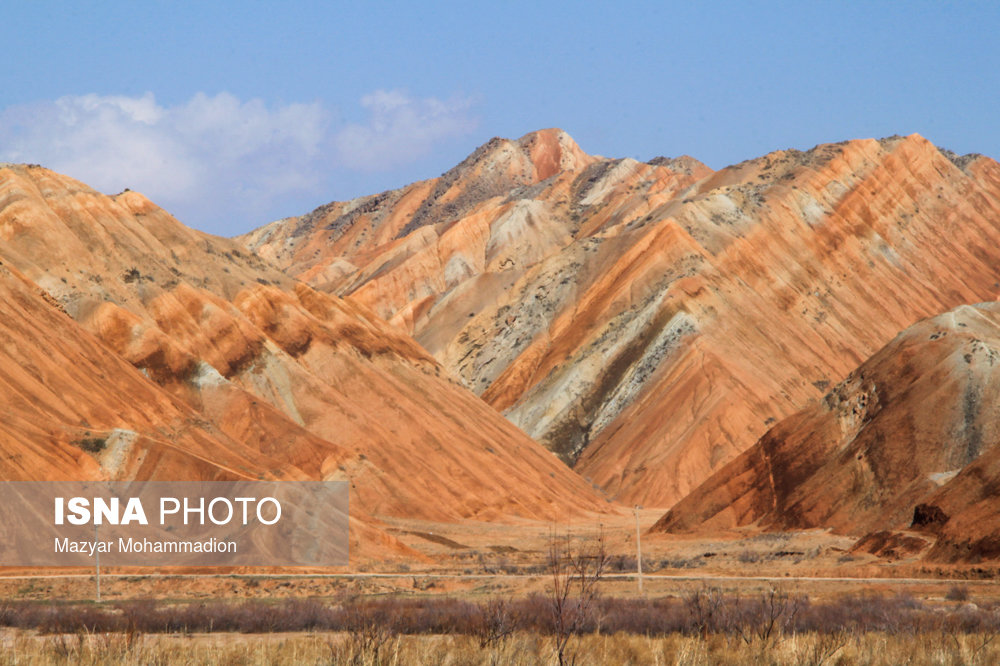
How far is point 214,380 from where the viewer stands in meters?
68.8

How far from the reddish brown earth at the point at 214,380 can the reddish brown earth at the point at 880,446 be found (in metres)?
14.7

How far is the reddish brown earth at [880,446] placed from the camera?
55.2m

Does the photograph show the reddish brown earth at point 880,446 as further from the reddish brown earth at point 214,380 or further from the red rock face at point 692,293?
the red rock face at point 692,293

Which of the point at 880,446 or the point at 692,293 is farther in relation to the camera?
the point at 692,293

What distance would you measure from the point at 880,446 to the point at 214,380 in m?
37.4

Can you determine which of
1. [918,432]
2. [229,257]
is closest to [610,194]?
[229,257]

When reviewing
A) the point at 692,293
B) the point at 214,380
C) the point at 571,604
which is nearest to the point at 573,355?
the point at 692,293

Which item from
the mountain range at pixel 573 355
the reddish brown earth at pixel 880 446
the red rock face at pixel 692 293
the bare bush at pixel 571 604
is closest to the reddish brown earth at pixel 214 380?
the mountain range at pixel 573 355

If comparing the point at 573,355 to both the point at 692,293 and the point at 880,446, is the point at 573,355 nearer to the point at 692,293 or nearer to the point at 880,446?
the point at 692,293

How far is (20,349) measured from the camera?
5588cm

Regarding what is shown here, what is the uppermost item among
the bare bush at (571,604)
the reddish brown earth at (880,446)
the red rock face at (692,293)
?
Answer: the red rock face at (692,293)

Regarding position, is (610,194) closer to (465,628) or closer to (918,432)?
(918,432)

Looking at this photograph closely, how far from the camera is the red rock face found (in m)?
94.9

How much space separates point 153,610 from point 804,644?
16.0 m
